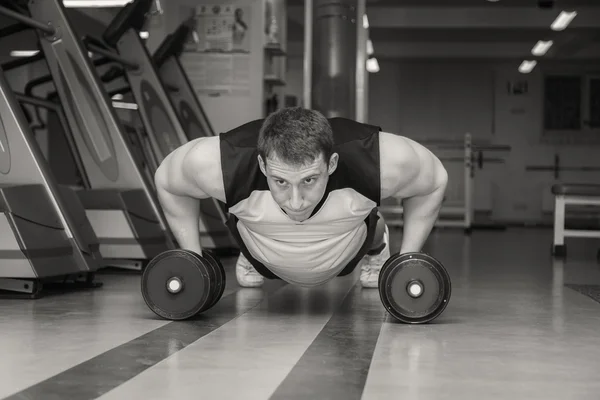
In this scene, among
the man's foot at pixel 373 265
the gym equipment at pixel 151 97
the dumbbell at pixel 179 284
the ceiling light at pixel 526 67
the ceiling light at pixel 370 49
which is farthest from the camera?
the ceiling light at pixel 526 67

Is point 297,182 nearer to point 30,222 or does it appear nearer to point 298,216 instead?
point 298,216

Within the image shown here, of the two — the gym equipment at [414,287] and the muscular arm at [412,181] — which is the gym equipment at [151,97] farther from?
the gym equipment at [414,287]

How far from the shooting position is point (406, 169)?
8.94 ft

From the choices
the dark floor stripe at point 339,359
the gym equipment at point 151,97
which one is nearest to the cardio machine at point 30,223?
the dark floor stripe at point 339,359

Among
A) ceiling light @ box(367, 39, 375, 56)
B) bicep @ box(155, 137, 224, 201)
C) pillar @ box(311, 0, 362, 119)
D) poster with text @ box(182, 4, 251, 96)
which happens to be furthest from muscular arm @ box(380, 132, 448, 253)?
ceiling light @ box(367, 39, 375, 56)

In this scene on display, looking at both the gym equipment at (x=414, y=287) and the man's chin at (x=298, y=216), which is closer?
the man's chin at (x=298, y=216)

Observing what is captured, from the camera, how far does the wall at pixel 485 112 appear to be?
1588 cm

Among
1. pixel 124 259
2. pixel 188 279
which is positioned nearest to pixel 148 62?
pixel 124 259

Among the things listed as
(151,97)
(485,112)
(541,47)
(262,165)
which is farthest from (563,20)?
(262,165)

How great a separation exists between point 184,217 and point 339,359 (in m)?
1.00

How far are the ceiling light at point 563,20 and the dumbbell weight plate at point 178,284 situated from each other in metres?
10.7

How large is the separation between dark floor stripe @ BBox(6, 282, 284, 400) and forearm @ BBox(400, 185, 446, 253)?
72 centimetres

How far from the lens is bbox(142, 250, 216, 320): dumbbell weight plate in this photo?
2.81 meters

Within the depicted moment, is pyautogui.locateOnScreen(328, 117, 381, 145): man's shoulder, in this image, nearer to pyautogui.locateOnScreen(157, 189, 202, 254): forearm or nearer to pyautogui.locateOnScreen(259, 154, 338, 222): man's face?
pyautogui.locateOnScreen(259, 154, 338, 222): man's face
